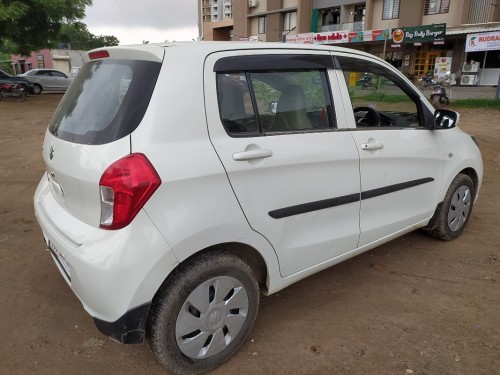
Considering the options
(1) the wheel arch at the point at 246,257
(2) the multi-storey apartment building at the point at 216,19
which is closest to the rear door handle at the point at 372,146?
(1) the wheel arch at the point at 246,257

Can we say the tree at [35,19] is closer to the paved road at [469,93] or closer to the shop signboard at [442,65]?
the paved road at [469,93]

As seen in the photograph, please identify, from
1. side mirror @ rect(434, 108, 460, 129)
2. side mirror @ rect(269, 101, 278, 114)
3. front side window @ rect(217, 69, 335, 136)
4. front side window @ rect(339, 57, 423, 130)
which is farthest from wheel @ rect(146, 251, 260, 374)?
side mirror @ rect(434, 108, 460, 129)

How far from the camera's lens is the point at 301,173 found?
2.41m

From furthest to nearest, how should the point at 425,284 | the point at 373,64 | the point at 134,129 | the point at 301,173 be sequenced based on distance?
the point at 425,284, the point at 373,64, the point at 301,173, the point at 134,129

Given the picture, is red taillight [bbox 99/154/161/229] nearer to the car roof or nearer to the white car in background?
the car roof

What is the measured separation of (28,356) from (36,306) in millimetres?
570

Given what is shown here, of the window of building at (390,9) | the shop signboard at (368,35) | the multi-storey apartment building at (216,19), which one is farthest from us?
the multi-storey apartment building at (216,19)

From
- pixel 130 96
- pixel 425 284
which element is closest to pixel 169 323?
pixel 130 96

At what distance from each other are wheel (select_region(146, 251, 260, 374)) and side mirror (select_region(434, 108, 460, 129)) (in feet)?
7.00

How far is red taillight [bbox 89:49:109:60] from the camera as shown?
7.84 ft

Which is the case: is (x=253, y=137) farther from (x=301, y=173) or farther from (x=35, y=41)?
(x=35, y=41)

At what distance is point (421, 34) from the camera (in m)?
30.1

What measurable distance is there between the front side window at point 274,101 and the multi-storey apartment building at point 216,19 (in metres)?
55.0

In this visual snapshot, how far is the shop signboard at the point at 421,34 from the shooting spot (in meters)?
29.0
